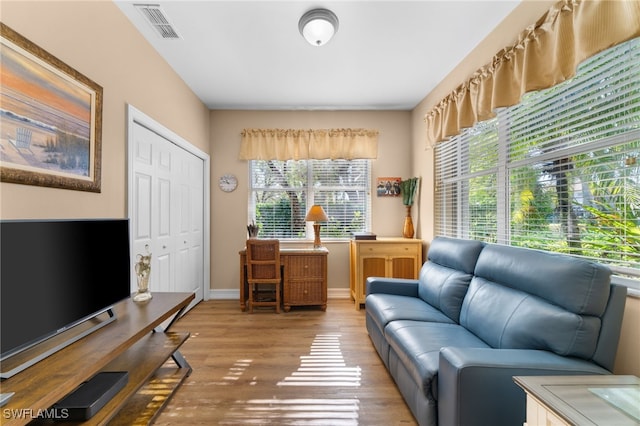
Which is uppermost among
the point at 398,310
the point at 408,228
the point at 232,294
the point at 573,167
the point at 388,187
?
the point at 388,187

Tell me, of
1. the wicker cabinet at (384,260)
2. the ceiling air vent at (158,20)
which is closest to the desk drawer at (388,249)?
the wicker cabinet at (384,260)

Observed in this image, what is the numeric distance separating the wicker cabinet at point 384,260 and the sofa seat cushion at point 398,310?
89 centimetres

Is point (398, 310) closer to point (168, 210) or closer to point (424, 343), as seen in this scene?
point (424, 343)

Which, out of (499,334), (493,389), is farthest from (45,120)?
(499,334)

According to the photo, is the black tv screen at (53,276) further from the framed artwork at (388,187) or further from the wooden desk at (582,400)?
the framed artwork at (388,187)

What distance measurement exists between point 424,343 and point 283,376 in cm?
113

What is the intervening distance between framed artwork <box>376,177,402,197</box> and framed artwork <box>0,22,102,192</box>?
3274 millimetres

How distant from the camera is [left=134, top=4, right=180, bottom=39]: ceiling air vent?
2.06m

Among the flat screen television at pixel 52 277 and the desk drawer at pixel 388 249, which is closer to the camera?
the flat screen television at pixel 52 277

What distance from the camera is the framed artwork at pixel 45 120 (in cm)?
132

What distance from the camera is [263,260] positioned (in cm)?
346

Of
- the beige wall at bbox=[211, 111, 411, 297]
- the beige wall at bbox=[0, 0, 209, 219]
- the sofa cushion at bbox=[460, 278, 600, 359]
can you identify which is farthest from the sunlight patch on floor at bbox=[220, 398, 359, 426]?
the beige wall at bbox=[211, 111, 411, 297]

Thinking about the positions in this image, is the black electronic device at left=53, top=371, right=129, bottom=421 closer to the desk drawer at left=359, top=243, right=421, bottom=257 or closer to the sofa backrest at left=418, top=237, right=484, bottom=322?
the sofa backrest at left=418, top=237, right=484, bottom=322

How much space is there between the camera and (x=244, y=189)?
4082mm
